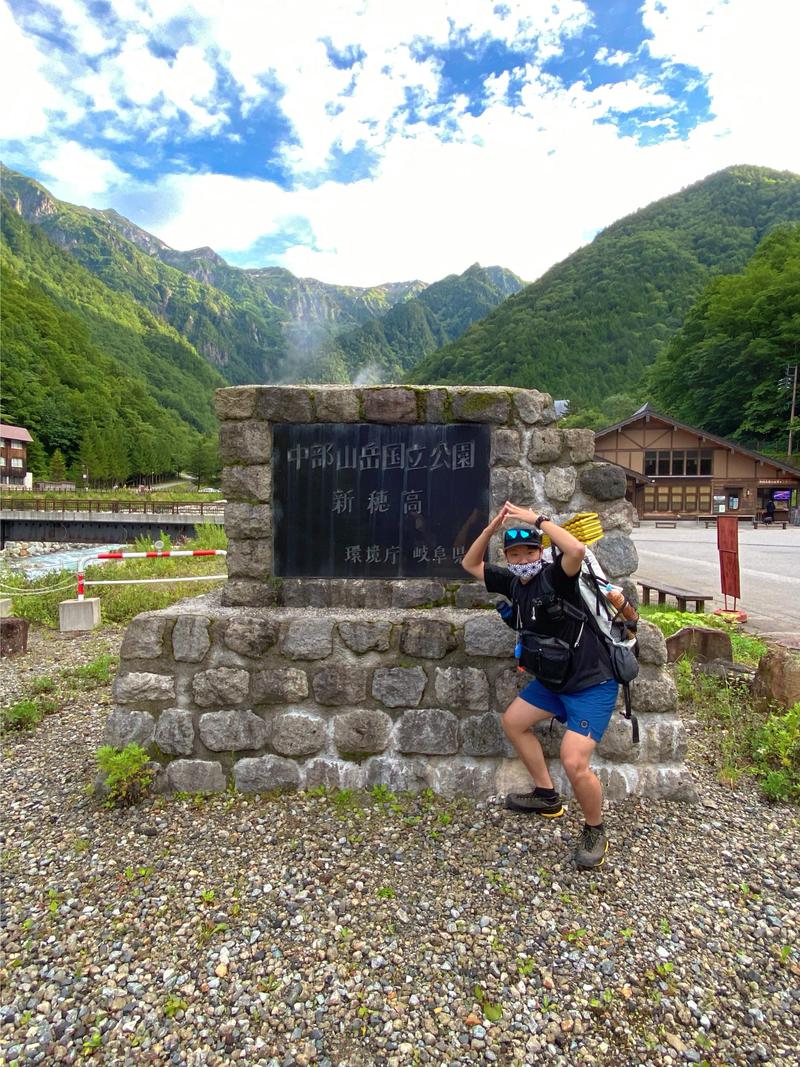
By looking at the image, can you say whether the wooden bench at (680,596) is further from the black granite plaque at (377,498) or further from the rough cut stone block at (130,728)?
the rough cut stone block at (130,728)

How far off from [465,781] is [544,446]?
2.27 metres

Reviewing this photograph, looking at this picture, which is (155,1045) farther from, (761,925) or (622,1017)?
(761,925)

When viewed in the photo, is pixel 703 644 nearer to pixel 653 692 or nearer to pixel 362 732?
Answer: pixel 653 692

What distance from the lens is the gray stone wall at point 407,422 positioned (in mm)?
3785

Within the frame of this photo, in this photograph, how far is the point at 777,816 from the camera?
128 inches

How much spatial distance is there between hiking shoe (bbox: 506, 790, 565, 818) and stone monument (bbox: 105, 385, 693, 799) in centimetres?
18

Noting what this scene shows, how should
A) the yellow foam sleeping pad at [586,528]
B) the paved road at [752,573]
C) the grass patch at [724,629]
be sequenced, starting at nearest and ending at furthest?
the yellow foam sleeping pad at [586,528], the grass patch at [724,629], the paved road at [752,573]

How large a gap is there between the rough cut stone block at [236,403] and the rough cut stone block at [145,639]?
1468 mm

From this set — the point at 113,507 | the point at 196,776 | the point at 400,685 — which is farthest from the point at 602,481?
the point at 113,507

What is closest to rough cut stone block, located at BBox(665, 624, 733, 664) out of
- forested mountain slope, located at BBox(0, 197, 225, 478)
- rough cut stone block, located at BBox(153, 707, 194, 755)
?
rough cut stone block, located at BBox(153, 707, 194, 755)

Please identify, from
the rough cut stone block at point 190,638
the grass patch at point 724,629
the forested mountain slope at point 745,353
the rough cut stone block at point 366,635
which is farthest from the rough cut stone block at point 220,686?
the forested mountain slope at point 745,353

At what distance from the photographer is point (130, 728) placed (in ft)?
11.5

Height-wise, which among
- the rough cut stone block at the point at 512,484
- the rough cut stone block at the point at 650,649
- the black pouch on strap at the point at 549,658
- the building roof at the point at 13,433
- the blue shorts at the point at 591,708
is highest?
the building roof at the point at 13,433

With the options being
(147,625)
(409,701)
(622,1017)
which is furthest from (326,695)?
(622,1017)
